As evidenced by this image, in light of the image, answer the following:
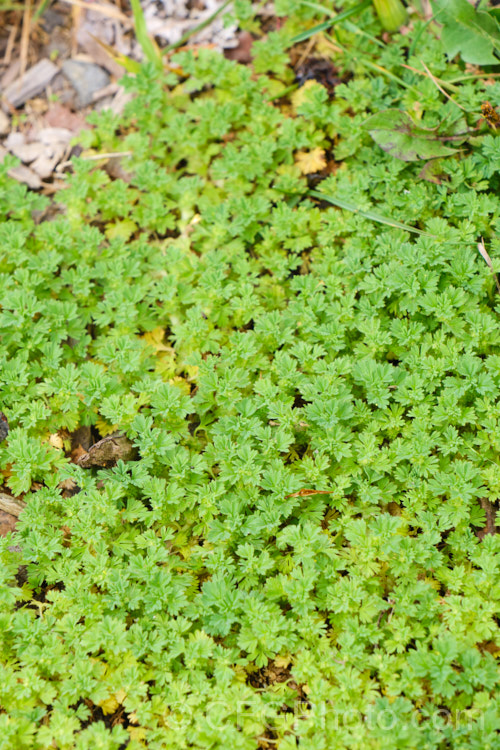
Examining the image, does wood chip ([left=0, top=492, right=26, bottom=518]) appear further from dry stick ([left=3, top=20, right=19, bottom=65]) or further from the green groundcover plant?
dry stick ([left=3, top=20, right=19, bottom=65])

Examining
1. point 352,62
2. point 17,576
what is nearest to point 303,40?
point 352,62

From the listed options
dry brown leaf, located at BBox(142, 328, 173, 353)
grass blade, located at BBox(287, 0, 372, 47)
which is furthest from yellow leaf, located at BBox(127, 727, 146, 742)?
grass blade, located at BBox(287, 0, 372, 47)

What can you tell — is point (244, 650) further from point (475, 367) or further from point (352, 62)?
point (352, 62)

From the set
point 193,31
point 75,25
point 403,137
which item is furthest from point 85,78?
point 403,137

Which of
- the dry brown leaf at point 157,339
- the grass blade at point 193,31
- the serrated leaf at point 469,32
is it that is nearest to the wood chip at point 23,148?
the grass blade at point 193,31

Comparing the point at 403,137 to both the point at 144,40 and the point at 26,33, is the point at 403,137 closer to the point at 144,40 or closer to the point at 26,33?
the point at 144,40
